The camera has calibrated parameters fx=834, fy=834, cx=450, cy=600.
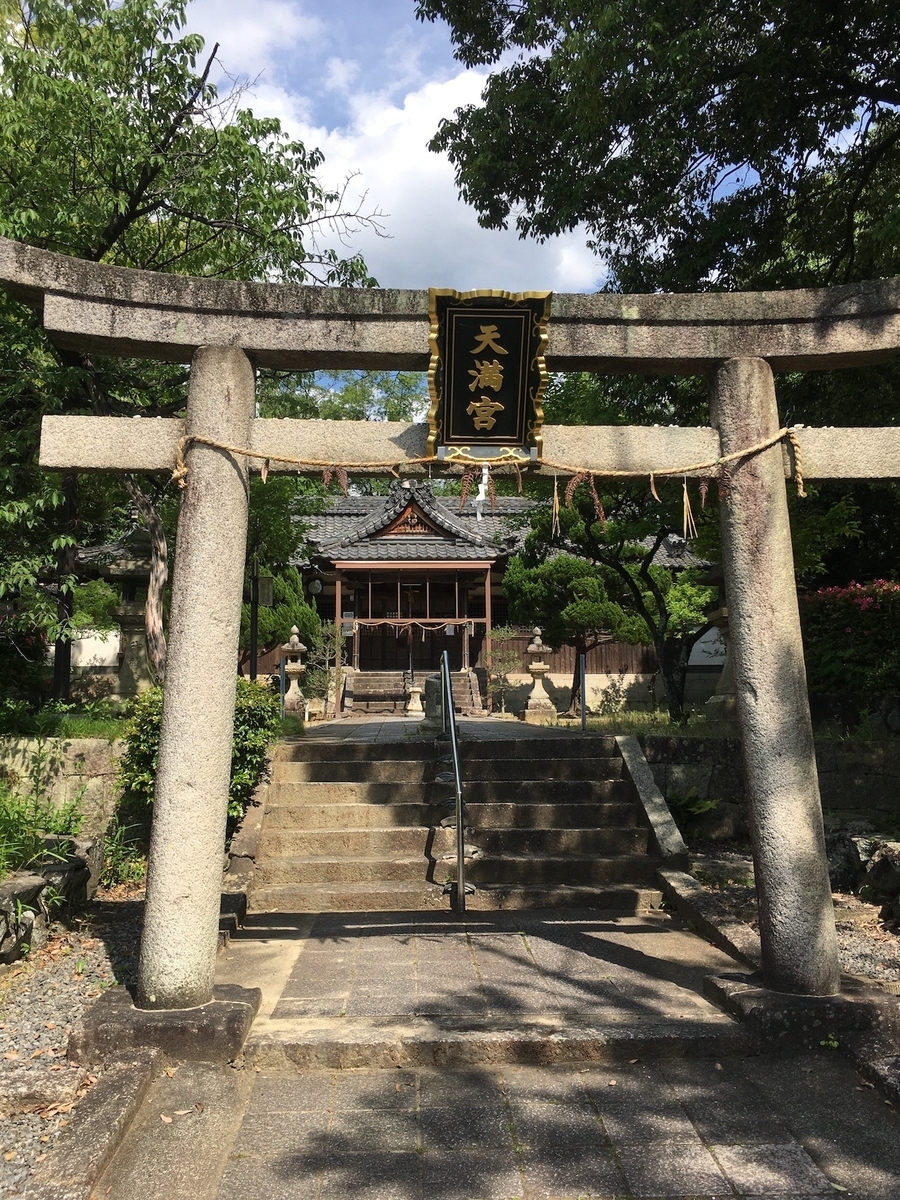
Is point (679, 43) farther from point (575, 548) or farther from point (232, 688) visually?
point (575, 548)

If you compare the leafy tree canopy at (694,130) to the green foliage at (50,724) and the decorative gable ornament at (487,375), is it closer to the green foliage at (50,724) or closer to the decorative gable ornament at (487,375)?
the decorative gable ornament at (487,375)

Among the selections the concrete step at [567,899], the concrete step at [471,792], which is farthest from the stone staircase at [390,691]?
the concrete step at [567,899]

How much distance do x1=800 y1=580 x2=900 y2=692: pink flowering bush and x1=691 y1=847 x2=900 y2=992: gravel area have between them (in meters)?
2.90

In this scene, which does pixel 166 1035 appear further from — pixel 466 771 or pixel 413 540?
pixel 413 540

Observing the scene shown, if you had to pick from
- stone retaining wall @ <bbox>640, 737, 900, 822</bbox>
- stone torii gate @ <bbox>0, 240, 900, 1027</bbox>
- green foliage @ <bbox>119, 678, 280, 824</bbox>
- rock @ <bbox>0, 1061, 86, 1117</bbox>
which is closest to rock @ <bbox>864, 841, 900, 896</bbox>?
stone retaining wall @ <bbox>640, 737, 900, 822</bbox>

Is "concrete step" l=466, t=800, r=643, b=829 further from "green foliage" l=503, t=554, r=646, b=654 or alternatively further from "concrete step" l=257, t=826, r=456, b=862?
"green foliage" l=503, t=554, r=646, b=654

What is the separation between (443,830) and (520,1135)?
154 inches

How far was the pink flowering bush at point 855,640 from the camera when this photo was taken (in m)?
9.45

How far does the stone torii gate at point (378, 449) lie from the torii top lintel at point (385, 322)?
0.01m

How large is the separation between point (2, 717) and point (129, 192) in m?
5.60

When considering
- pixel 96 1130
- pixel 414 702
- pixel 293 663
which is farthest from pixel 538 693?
pixel 96 1130

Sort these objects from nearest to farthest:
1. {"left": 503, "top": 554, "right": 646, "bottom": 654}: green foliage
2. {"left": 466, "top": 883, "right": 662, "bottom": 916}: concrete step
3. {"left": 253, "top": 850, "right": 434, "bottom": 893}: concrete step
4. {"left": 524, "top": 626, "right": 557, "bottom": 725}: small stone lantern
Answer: {"left": 466, "top": 883, "right": 662, "bottom": 916}: concrete step → {"left": 253, "top": 850, "right": 434, "bottom": 893}: concrete step → {"left": 524, "top": 626, "right": 557, "bottom": 725}: small stone lantern → {"left": 503, "top": 554, "right": 646, "bottom": 654}: green foliage

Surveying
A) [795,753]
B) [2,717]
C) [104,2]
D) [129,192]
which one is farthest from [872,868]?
[104,2]

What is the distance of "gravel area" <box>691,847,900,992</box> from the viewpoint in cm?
525
